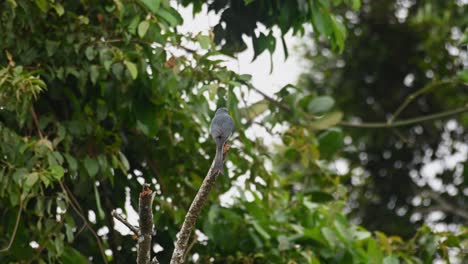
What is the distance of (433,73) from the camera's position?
27.9 feet

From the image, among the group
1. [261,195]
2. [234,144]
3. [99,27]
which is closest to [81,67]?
[99,27]

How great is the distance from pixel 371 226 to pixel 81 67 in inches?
187

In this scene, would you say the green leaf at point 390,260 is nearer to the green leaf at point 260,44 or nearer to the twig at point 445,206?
the green leaf at point 260,44

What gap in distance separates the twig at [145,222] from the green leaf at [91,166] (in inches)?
49.4

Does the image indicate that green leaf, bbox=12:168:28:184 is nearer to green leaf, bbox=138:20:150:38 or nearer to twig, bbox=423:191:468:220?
green leaf, bbox=138:20:150:38

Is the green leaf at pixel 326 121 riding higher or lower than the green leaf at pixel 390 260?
higher

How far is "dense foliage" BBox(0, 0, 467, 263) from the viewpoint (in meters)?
3.89

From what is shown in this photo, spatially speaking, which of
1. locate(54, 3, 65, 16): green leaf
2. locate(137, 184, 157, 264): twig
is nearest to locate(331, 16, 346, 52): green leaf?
locate(54, 3, 65, 16): green leaf

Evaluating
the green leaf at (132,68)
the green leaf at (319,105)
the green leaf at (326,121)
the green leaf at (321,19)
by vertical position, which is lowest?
the green leaf at (132,68)

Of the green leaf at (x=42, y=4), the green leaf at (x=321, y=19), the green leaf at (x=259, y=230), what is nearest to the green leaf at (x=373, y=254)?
the green leaf at (x=259, y=230)

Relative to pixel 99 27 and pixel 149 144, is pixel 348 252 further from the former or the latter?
pixel 99 27

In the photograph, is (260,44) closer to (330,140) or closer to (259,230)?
(259,230)

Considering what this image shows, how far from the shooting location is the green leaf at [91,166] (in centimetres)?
400

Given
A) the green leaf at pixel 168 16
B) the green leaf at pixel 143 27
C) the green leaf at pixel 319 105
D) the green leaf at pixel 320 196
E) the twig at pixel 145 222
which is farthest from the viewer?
the green leaf at pixel 319 105
